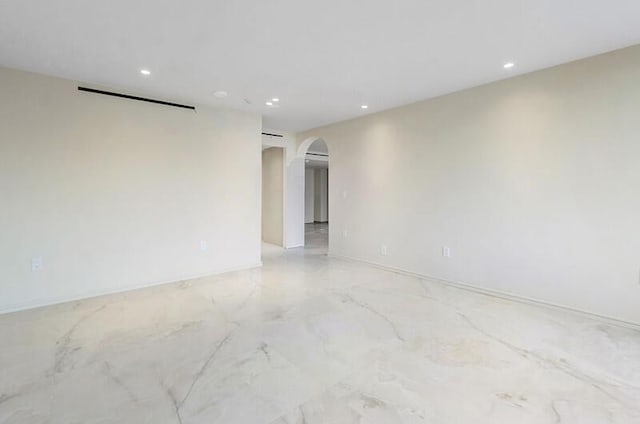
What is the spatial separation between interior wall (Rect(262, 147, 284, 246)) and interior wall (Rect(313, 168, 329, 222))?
16.4 ft

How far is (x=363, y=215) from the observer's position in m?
5.28

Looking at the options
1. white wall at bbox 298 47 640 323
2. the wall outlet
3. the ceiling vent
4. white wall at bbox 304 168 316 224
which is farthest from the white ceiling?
white wall at bbox 304 168 316 224

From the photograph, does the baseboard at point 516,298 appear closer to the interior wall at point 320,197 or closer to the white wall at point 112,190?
the white wall at point 112,190

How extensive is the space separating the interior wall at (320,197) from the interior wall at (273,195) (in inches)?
197

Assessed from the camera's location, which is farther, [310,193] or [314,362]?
[310,193]

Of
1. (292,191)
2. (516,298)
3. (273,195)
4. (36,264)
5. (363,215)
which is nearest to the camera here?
(36,264)

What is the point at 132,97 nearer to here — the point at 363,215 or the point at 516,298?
the point at 363,215

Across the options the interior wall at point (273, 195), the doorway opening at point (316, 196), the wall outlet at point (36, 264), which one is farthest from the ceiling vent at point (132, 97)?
the doorway opening at point (316, 196)

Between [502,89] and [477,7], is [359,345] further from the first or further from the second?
[502,89]

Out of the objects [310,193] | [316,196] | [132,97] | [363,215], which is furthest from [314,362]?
[316,196]

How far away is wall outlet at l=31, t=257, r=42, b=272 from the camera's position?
3.34 metres

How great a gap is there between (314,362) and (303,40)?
2.45m

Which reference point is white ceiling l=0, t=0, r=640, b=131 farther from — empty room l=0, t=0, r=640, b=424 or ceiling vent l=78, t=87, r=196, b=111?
ceiling vent l=78, t=87, r=196, b=111

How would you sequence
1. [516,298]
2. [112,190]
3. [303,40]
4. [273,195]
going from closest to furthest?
[303,40] < [516,298] < [112,190] < [273,195]
